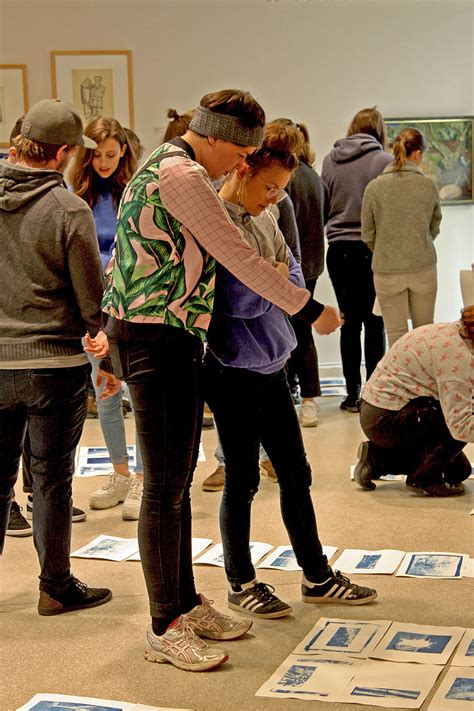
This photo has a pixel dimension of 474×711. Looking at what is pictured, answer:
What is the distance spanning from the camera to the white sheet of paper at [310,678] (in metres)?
2.29

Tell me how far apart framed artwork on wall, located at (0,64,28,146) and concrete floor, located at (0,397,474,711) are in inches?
147

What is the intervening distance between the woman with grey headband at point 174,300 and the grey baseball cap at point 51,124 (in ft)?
1.71

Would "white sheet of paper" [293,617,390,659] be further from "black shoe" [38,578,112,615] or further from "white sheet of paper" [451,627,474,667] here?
"black shoe" [38,578,112,615]

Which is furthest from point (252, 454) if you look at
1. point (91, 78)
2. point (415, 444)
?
point (91, 78)

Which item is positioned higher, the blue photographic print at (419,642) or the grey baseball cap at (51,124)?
the grey baseball cap at (51,124)

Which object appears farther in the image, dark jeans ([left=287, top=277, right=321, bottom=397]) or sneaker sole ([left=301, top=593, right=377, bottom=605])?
dark jeans ([left=287, top=277, right=321, bottom=397])

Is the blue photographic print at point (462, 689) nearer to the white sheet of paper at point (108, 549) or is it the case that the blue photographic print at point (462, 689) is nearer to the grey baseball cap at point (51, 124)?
the white sheet of paper at point (108, 549)

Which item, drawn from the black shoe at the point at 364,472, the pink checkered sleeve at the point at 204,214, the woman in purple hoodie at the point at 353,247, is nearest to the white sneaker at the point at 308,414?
the woman in purple hoodie at the point at 353,247

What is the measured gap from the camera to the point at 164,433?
2316 mm

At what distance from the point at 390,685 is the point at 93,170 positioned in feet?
7.16

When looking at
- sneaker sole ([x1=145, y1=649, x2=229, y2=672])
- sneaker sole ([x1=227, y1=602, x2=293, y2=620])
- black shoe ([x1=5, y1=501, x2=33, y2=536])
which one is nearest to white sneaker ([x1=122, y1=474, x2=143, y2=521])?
black shoe ([x1=5, y1=501, x2=33, y2=536])

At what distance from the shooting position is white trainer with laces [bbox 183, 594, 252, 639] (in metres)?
2.61

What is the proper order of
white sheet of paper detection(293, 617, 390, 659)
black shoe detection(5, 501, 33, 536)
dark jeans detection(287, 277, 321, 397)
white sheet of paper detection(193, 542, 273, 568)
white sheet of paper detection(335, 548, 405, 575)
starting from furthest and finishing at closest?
1. dark jeans detection(287, 277, 321, 397)
2. black shoe detection(5, 501, 33, 536)
3. white sheet of paper detection(193, 542, 273, 568)
4. white sheet of paper detection(335, 548, 405, 575)
5. white sheet of paper detection(293, 617, 390, 659)

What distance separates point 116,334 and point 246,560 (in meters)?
0.84
